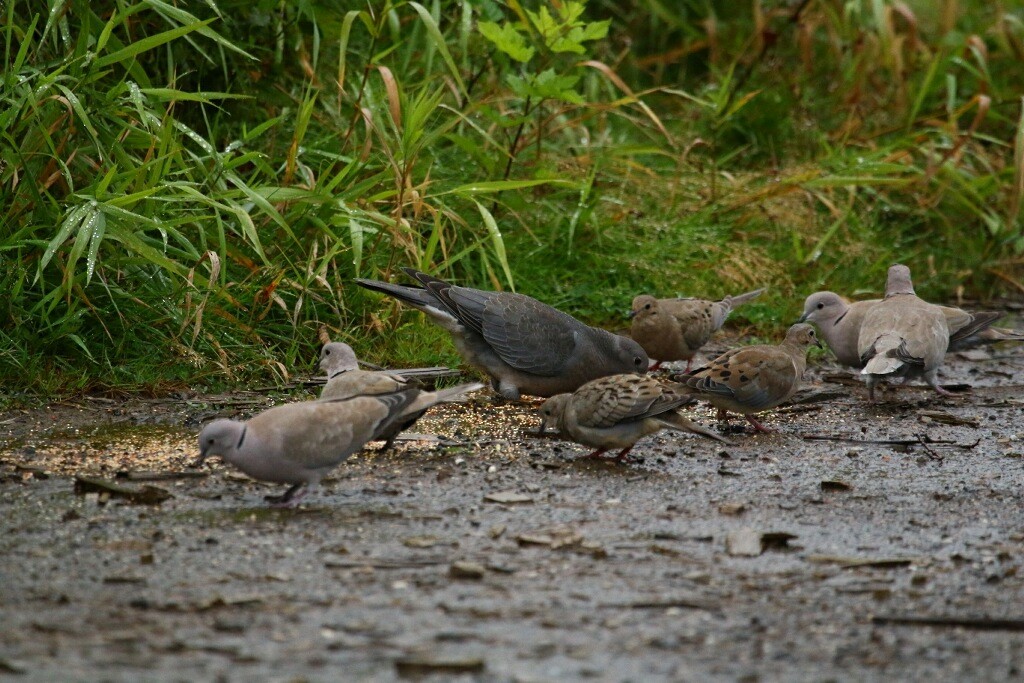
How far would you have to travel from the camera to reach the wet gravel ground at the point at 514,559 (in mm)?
2979

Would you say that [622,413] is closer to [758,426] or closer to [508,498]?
[508,498]

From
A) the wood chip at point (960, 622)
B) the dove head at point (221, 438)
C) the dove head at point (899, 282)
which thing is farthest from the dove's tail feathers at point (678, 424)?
the dove head at point (899, 282)

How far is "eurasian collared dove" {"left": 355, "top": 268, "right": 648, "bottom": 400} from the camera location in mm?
6195

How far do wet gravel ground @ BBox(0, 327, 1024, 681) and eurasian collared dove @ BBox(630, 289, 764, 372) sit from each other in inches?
48.4

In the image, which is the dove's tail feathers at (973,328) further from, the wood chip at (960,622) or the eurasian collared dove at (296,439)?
the wood chip at (960,622)

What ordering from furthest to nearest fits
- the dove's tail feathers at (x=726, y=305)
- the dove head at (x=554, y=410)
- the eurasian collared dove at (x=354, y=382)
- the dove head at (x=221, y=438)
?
the dove's tail feathers at (x=726, y=305)
the dove head at (x=554, y=410)
the eurasian collared dove at (x=354, y=382)
the dove head at (x=221, y=438)

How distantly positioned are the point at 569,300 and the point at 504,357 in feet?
4.62

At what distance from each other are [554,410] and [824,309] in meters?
2.19

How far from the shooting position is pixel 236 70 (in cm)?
721

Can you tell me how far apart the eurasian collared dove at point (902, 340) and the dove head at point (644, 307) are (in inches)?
42.4

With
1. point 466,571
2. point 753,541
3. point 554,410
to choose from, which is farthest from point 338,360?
point 753,541

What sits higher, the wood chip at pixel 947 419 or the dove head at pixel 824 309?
the dove head at pixel 824 309

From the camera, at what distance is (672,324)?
684 centimetres

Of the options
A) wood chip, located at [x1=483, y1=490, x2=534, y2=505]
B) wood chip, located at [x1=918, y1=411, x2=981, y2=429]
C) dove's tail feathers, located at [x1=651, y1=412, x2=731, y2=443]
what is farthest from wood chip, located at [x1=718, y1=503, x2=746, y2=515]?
wood chip, located at [x1=918, y1=411, x2=981, y2=429]
